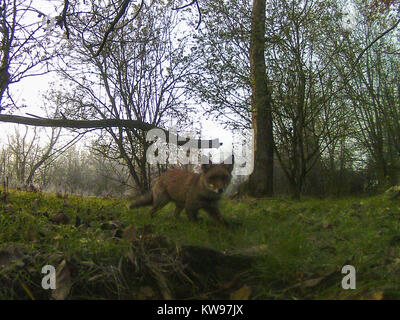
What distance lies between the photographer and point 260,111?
10.2 metres

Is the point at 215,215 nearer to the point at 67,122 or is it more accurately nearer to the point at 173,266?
the point at 173,266

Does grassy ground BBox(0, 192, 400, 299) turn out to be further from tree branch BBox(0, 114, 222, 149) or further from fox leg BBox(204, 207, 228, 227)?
tree branch BBox(0, 114, 222, 149)

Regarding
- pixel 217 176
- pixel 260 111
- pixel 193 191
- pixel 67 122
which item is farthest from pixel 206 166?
pixel 260 111

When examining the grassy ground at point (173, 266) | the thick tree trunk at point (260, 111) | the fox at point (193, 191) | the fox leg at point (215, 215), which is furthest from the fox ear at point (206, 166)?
the thick tree trunk at point (260, 111)

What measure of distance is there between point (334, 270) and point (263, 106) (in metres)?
8.00

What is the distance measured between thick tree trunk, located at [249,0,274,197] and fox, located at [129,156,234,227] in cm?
453

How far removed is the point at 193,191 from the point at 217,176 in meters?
0.49

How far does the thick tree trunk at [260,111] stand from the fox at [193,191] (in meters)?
4.53

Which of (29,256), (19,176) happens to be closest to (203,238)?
(29,256)

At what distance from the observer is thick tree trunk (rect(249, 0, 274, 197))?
31.2ft

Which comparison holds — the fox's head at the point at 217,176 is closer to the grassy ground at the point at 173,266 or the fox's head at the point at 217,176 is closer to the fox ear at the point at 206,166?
the fox ear at the point at 206,166

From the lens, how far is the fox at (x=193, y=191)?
203 inches

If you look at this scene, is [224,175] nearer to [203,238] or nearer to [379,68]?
[203,238]

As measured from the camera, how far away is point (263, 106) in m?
9.81
